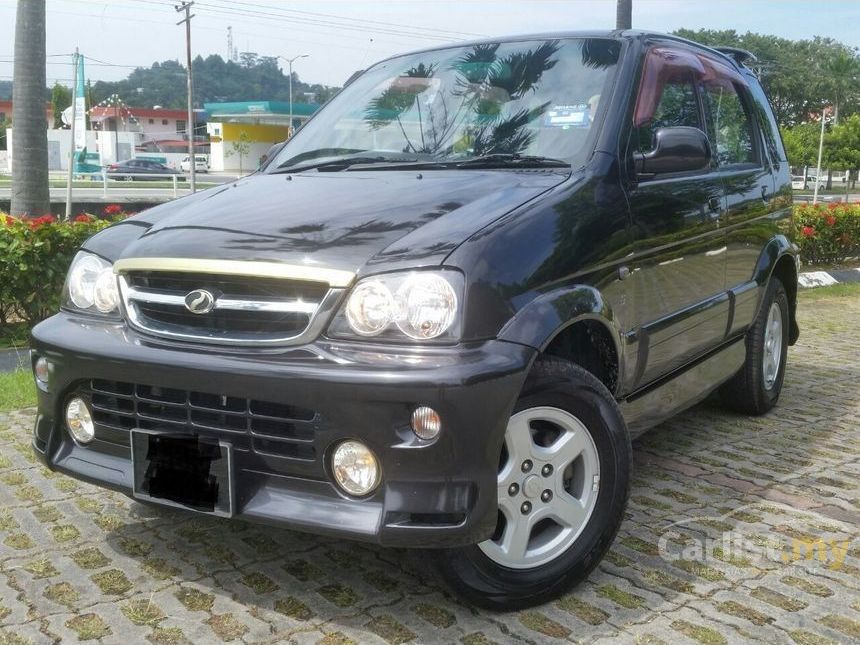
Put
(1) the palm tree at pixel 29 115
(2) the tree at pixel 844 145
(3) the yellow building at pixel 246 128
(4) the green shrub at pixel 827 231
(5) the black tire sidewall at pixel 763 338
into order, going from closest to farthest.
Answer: (5) the black tire sidewall at pixel 763 338, (1) the palm tree at pixel 29 115, (4) the green shrub at pixel 827 231, (3) the yellow building at pixel 246 128, (2) the tree at pixel 844 145

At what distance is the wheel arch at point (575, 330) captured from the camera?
2762 millimetres

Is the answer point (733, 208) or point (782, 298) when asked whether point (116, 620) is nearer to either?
point (733, 208)

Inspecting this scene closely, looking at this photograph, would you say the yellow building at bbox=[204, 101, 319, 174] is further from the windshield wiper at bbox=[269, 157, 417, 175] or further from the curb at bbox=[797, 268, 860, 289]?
the windshield wiper at bbox=[269, 157, 417, 175]

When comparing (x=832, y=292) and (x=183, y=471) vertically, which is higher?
(x=183, y=471)

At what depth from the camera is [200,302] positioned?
285 centimetres

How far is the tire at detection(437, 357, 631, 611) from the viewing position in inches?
112

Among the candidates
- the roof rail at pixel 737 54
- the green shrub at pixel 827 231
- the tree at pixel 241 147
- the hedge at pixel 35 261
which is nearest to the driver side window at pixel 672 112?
the roof rail at pixel 737 54

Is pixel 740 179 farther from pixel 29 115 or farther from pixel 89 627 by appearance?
pixel 29 115

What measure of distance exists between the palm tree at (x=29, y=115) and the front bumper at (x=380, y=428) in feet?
28.2

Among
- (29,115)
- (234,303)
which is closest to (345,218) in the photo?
(234,303)

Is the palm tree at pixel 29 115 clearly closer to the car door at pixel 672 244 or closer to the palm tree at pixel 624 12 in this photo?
the palm tree at pixel 624 12

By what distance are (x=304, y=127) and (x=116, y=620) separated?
244 centimetres

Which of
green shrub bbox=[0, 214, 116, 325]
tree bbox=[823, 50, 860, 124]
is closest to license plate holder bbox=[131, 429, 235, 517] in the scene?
green shrub bbox=[0, 214, 116, 325]

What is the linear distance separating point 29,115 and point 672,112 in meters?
8.43
